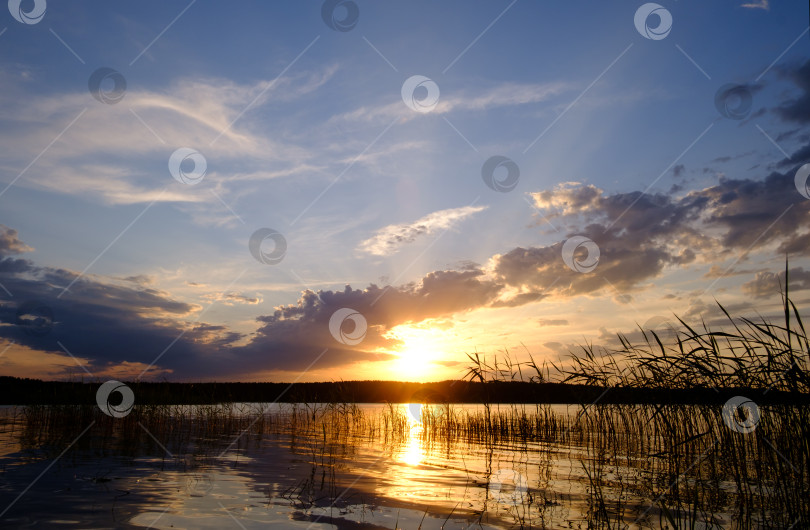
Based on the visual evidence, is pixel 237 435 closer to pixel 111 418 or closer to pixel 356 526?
pixel 111 418

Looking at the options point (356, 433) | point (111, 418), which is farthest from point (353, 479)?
point (111, 418)

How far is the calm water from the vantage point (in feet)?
23.5

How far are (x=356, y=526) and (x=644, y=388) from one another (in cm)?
931

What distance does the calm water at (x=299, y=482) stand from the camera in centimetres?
716

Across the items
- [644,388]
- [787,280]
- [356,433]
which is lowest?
[356,433]

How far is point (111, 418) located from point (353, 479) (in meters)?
15.6

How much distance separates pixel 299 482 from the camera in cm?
980

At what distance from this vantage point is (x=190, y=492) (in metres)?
8.64

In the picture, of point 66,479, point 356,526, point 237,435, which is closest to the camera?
point 356,526

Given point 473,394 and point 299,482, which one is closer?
point 299,482

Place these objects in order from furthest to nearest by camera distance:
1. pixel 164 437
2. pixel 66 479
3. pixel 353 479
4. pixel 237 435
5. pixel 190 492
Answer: pixel 237 435 < pixel 164 437 < pixel 353 479 < pixel 66 479 < pixel 190 492

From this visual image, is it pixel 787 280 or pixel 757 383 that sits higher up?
pixel 787 280

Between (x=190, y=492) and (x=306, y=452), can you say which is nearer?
(x=190, y=492)

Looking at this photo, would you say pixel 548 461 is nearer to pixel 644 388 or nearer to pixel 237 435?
pixel 644 388
